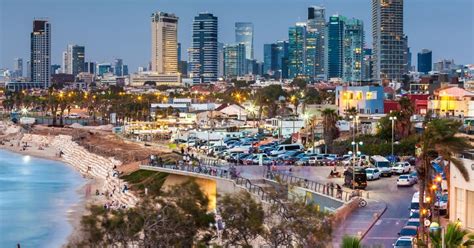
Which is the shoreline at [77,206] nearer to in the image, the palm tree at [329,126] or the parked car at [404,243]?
the parked car at [404,243]

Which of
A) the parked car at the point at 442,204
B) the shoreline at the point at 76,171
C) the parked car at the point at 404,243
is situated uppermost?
the parked car at the point at 442,204

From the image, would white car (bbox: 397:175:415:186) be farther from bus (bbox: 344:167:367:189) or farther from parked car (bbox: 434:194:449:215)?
parked car (bbox: 434:194:449:215)

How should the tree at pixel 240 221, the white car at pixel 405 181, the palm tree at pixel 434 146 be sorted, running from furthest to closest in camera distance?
the white car at pixel 405 181 → the palm tree at pixel 434 146 → the tree at pixel 240 221

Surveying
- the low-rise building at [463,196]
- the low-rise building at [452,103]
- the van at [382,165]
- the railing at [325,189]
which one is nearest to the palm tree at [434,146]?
the low-rise building at [463,196]

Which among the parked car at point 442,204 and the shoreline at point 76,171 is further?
the shoreline at point 76,171

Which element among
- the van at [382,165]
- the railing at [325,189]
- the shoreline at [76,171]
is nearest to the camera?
the railing at [325,189]

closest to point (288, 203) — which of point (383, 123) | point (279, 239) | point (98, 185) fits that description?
point (279, 239)

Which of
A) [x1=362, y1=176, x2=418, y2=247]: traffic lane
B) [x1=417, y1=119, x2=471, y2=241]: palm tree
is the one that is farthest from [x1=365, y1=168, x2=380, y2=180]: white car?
[x1=417, y1=119, x2=471, y2=241]: palm tree
